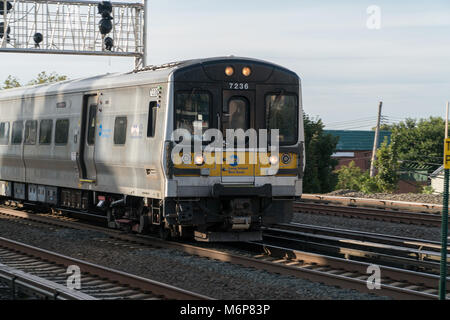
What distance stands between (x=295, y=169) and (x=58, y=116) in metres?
6.52

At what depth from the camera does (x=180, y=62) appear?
44.2ft

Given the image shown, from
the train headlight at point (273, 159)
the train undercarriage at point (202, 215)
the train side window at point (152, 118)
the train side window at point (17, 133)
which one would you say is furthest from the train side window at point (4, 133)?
the train headlight at point (273, 159)

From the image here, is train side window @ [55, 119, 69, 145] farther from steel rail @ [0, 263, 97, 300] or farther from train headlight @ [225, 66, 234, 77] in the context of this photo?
steel rail @ [0, 263, 97, 300]

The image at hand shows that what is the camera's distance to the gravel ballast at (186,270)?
9797mm

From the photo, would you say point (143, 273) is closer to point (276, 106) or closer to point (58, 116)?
point (276, 106)

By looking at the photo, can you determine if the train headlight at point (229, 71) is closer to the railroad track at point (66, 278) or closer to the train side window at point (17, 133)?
the railroad track at point (66, 278)

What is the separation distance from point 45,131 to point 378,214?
892cm

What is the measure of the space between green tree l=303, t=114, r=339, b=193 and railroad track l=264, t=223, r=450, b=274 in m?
28.6

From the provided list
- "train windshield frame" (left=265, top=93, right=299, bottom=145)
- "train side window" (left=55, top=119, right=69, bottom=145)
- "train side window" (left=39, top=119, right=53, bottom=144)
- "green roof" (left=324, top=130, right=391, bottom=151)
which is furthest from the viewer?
"green roof" (left=324, top=130, right=391, bottom=151)

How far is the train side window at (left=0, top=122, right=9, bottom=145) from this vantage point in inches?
804

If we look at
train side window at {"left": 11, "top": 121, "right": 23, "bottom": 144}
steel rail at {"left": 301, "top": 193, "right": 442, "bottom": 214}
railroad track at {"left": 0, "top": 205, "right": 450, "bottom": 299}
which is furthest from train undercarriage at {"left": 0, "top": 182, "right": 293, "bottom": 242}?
steel rail at {"left": 301, "top": 193, "right": 442, "bottom": 214}

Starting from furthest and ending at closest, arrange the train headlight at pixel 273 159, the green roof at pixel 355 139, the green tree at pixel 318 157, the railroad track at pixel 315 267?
the green roof at pixel 355 139
the green tree at pixel 318 157
the train headlight at pixel 273 159
the railroad track at pixel 315 267

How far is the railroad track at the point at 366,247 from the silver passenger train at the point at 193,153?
2.54 ft
